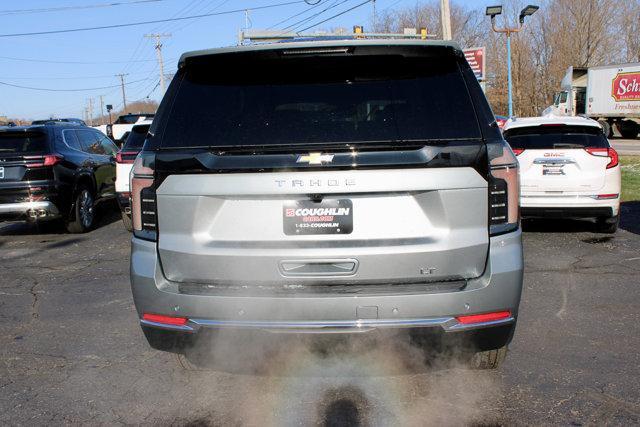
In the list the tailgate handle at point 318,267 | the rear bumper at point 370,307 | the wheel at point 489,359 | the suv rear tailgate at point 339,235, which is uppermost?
the suv rear tailgate at point 339,235

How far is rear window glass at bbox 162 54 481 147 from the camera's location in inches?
112

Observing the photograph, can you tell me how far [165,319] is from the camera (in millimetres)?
2896

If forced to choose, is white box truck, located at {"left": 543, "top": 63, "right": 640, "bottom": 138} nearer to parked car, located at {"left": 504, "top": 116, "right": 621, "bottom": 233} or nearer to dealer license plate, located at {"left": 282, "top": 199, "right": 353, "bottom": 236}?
parked car, located at {"left": 504, "top": 116, "right": 621, "bottom": 233}

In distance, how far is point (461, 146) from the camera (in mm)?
2713

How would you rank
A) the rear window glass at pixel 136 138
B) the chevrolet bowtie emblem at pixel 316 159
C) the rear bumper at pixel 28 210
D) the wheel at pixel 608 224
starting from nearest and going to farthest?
the chevrolet bowtie emblem at pixel 316 159, the wheel at pixel 608 224, the rear bumper at pixel 28 210, the rear window glass at pixel 136 138

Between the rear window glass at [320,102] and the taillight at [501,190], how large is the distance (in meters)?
0.15

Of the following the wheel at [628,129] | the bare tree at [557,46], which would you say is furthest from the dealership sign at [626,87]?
the bare tree at [557,46]

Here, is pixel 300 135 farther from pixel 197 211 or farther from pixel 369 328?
pixel 369 328

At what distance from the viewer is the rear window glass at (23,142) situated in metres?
8.39

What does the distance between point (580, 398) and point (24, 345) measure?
151 inches

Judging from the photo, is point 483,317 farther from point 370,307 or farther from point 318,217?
point 318,217

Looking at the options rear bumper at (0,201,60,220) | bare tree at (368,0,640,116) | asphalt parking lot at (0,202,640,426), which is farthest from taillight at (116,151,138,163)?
bare tree at (368,0,640,116)

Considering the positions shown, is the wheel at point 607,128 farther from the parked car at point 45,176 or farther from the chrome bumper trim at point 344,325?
the chrome bumper trim at point 344,325

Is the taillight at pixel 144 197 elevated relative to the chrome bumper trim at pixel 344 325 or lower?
elevated
